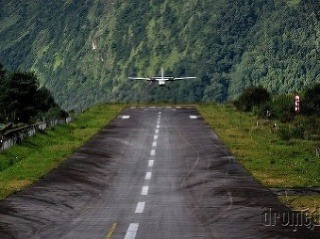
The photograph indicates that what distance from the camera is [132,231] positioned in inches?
740

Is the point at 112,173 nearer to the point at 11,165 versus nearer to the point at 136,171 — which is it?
the point at 136,171

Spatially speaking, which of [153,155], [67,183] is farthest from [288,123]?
[67,183]

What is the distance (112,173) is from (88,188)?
15.9ft

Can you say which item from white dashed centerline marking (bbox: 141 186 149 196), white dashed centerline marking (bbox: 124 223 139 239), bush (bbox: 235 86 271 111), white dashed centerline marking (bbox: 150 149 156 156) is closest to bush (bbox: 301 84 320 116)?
bush (bbox: 235 86 271 111)

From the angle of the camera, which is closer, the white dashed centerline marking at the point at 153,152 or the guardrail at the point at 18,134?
the white dashed centerline marking at the point at 153,152

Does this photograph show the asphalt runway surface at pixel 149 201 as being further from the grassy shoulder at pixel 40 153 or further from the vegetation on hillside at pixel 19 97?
the vegetation on hillside at pixel 19 97

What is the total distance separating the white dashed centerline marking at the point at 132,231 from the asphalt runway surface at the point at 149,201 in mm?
24

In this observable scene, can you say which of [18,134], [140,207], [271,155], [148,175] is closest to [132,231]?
[140,207]

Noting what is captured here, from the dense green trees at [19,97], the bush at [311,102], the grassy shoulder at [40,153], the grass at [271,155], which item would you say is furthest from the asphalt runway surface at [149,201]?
the dense green trees at [19,97]

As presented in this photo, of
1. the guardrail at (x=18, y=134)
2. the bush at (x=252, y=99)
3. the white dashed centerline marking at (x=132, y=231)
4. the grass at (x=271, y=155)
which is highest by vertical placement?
the bush at (x=252, y=99)

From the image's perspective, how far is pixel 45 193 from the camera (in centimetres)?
2603

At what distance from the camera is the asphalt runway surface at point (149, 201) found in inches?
747

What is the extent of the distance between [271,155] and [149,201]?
15988mm

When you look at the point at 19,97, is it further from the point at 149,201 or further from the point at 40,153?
the point at 149,201
